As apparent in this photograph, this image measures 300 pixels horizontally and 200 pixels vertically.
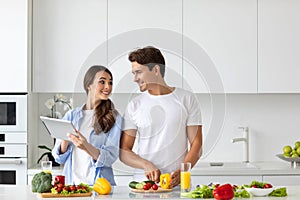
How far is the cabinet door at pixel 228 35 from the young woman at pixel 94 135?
4.94 ft

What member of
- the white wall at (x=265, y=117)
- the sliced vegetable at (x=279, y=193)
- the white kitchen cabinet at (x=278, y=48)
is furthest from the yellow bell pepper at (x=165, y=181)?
the white wall at (x=265, y=117)

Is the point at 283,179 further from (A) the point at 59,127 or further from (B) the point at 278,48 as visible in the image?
(A) the point at 59,127

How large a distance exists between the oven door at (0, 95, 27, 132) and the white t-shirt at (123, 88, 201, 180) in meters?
1.41

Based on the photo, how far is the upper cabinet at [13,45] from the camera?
461 cm

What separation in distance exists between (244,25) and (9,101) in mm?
1876

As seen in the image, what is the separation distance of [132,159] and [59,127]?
46 cm

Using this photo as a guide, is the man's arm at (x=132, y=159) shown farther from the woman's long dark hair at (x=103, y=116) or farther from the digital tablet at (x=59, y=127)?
the digital tablet at (x=59, y=127)

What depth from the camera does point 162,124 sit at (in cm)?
340

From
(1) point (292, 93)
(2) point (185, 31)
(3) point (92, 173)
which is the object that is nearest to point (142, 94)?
(3) point (92, 173)

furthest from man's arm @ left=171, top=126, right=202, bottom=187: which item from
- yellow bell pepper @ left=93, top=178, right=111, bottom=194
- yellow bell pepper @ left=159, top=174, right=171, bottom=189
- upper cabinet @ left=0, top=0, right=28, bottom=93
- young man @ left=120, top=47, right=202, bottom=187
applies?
upper cabinet @ left=0, top=0, right=28, bottom=93

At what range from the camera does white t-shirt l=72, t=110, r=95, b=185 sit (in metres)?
3.41

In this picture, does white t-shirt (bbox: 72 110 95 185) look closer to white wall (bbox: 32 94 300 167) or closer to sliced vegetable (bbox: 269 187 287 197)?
sliced vegetable (bbox: 269 187 287 197)

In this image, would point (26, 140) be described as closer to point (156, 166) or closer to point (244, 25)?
point (156, 166)

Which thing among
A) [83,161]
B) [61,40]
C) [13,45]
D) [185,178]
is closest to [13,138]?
[13,45]
